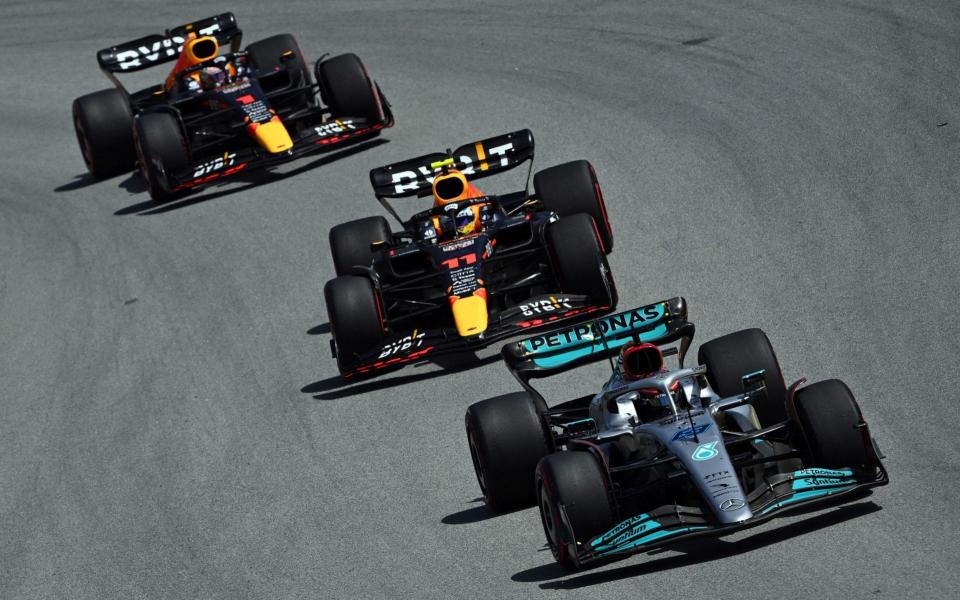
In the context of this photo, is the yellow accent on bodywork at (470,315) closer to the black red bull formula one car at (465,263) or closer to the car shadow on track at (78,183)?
the black red bull formula one car at (465,263)

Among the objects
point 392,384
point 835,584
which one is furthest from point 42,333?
point 835,584

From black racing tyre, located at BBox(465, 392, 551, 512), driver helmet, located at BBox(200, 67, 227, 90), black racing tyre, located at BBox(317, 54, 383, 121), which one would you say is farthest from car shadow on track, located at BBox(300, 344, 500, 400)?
driver helmet, located at BBox(200, 67, 227, 90)

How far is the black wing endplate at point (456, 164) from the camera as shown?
17.4m

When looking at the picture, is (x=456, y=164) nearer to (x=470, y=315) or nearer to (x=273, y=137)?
(x=470, y=315)

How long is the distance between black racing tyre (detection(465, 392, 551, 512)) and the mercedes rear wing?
744 millimetres

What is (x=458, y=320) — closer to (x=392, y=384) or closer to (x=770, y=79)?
(x=392, y=384)

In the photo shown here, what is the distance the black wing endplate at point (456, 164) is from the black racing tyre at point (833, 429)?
7.61m

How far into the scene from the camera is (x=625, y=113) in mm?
22516

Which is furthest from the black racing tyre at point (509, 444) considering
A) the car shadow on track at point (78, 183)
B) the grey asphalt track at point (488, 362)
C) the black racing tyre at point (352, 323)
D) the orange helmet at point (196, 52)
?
the car shadow on track at point (78, 183)

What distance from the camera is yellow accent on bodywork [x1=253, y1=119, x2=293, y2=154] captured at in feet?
71.3

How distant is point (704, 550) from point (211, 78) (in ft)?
47.3

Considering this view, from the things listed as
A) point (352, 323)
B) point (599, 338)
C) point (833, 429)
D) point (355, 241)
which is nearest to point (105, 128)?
point (355, 241)

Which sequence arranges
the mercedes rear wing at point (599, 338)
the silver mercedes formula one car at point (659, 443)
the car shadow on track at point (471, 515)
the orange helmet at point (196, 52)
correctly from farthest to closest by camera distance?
the orange helmet at point (196, 52) < the mercedes rear wing at point (599, 338) < the car shadow on track at point (471, 515) < the silver mercedes formula one car at point (659, 443)

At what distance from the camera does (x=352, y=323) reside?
15.4 m
